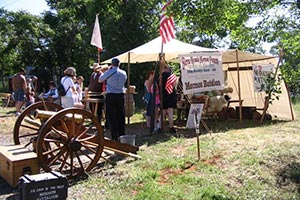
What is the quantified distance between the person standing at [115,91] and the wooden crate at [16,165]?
264cm

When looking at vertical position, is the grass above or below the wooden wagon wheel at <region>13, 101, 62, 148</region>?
below

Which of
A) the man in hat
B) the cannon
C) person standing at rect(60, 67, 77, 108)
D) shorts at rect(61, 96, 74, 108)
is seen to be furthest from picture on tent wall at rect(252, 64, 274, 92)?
the cannon

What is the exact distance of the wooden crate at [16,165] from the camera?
5195 millimetres

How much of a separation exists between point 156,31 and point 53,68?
44.0ft

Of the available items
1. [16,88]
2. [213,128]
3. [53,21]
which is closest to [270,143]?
[213,128]

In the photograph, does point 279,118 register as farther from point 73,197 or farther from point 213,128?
point 73,197

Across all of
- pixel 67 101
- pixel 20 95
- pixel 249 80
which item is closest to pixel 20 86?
pixel 20 95

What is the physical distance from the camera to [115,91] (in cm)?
788

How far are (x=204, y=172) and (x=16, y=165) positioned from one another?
273 centimetres

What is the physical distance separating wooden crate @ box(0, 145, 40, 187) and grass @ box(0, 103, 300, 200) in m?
0.62

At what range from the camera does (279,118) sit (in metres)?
12.4

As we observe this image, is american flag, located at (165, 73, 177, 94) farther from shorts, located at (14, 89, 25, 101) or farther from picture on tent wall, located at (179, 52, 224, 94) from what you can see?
shorts, located at (14, 89, 25, 101)

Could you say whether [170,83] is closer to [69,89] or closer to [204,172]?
[69,89]

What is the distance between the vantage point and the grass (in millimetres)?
5074
